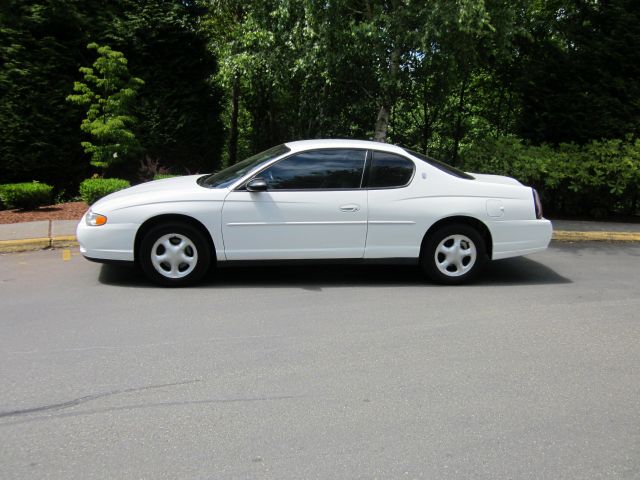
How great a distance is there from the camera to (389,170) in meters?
6.89

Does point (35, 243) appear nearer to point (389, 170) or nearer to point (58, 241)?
point (58, 241)

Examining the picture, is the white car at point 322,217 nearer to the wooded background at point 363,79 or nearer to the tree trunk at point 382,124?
the wooded background at point 363,79

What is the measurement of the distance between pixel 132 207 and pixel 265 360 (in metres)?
2.69

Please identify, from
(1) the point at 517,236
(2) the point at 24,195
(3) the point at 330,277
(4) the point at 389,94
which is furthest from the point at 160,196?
(4) the point at 389,94

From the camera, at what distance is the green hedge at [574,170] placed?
10.5 metres

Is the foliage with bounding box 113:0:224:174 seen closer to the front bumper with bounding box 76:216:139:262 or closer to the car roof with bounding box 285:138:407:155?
the car roof with bounding box 285:138:407:155

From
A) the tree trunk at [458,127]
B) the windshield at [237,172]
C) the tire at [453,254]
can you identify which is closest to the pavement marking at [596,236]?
the tire at [453,254]

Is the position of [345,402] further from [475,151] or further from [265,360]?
[475,151]

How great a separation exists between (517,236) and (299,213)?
243cm

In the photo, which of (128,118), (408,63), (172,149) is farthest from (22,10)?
(408,63)

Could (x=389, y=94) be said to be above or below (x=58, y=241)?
above

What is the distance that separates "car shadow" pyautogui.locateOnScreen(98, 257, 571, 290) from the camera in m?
6.82

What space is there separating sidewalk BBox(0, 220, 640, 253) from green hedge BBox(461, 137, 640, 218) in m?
0.63

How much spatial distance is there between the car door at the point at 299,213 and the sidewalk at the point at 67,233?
322cm
